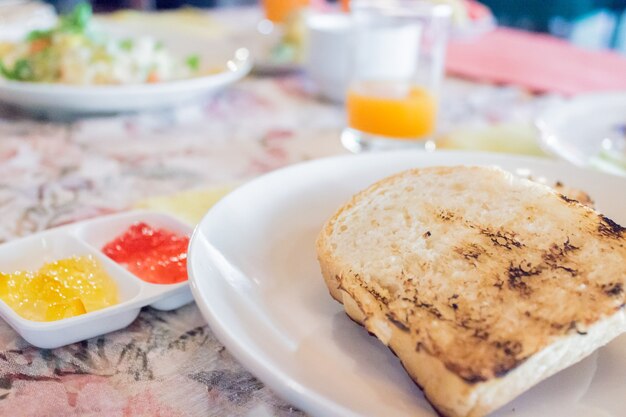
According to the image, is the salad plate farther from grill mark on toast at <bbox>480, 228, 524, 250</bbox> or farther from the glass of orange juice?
grill mark on toast at <bbox>480, 228, 524, 250</bbox>

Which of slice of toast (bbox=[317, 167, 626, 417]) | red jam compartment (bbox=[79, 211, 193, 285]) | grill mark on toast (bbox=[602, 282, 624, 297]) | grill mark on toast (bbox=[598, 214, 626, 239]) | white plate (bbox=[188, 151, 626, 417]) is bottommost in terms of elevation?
red jam compartment (bbox=[79, 211, 193, 285])

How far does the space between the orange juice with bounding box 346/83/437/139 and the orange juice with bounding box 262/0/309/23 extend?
124 centimetres

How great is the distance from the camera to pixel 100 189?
1.42 meters

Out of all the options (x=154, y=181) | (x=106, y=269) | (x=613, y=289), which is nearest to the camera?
(x=613, y=289)

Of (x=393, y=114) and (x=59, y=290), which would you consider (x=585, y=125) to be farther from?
(x=59, y=290)

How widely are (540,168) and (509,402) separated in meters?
0.65

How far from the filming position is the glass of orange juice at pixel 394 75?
5.96ft

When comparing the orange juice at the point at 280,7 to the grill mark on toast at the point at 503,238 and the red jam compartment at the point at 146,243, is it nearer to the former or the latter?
the red jam compartment at the point at 146,243

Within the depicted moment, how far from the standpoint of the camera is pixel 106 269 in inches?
37.9

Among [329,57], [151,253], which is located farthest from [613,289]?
[329,57]

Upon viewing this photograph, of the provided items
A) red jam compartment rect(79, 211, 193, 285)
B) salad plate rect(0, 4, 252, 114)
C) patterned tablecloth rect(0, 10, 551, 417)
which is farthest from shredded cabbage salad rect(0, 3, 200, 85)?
red jam compartment rect(79, 211, 193, 285)

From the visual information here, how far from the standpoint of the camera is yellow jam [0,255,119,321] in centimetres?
85

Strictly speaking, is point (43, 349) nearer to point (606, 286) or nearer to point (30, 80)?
point (606, 286)

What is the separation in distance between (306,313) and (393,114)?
1094 millimetres
